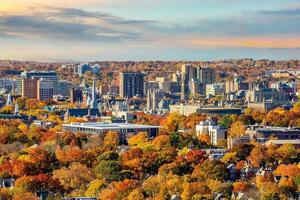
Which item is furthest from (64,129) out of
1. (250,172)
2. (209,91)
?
(209,91)

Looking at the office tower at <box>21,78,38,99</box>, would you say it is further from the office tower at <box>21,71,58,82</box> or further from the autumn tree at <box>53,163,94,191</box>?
the autumn tree at <box>53,163,94,191</box>

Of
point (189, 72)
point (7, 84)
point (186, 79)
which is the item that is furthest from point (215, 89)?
point (7, 84)

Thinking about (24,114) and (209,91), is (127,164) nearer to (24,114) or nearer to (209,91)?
(24,114)

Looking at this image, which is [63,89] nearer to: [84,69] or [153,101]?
[153,101]

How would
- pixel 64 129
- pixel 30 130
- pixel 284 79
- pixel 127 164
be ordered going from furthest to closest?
1. pixel 284 79
2. pixel 64 129
3. pixel 30 130
4. pixel 127 164

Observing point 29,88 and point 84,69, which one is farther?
point 84,69
